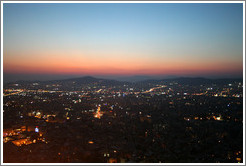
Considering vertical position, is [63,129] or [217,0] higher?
[217,0]

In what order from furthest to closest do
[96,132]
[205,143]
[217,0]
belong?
[96,132] < [205,143] < [217,0]

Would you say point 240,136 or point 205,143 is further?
point 240,136

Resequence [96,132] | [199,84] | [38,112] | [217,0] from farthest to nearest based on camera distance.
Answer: [199,84] → [38,112] → [96,132] → [217,0]

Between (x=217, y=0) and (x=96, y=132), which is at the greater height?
(x=217, y=0)

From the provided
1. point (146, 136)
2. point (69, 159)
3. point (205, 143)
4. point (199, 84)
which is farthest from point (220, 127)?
point (199, 84)

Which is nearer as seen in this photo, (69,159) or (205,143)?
(69,159)

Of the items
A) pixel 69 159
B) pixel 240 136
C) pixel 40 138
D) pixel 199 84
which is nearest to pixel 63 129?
pixel 40 138

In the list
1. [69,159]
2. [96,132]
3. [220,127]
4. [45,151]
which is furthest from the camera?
[220,127]

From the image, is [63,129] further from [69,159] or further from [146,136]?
[146,136]

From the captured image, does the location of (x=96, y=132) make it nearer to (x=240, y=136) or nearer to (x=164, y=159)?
(x=164, y=159)
